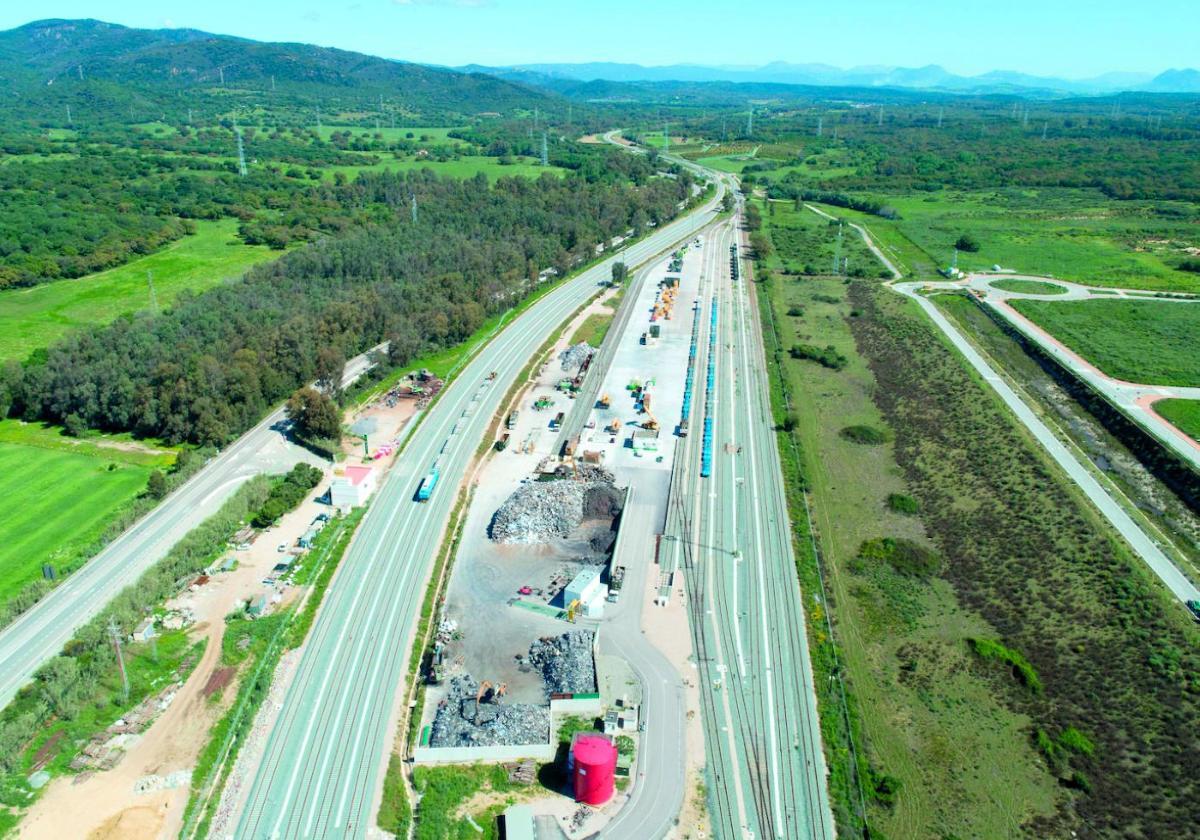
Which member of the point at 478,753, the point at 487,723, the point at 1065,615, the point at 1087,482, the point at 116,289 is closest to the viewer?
the point at 478,753

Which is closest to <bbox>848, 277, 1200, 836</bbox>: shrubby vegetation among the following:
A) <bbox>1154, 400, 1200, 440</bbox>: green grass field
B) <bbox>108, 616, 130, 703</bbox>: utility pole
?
<bbox>1154, 400, 1200, 440</bbox>: green grass field

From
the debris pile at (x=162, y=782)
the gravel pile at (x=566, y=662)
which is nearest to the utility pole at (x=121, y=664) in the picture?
the debris pile at (x=162, y=782)

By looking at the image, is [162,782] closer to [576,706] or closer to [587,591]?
[576,706]

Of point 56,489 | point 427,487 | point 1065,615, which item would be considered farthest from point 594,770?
point 56,489

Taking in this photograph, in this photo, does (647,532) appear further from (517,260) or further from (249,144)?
(249,144)

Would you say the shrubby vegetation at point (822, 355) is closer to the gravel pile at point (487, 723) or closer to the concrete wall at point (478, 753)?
the gravel pile at point (487, 723)

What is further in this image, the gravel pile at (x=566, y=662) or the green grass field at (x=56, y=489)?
the green grass field at (x=56, y=489)
